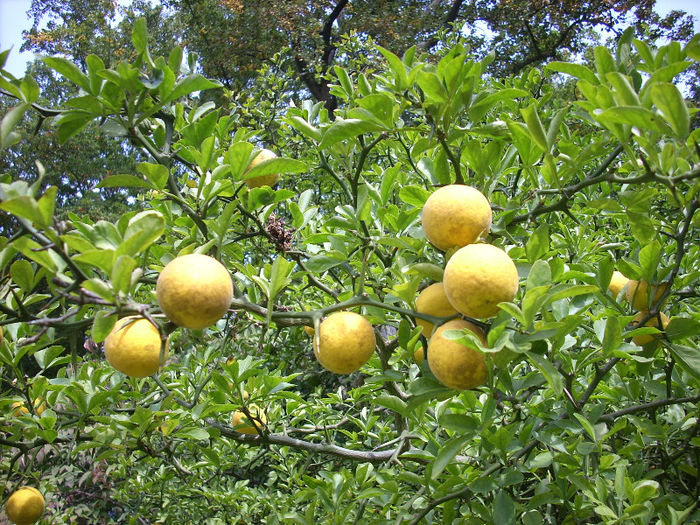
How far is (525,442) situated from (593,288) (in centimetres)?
44

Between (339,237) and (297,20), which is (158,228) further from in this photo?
(297,20)

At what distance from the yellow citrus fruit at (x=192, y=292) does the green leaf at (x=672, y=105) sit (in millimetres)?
710

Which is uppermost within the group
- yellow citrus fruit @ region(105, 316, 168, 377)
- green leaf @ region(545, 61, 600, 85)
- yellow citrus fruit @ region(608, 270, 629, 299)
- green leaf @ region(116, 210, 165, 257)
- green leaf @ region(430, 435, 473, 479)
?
green leaf @ region(545, 61, 600, 85)

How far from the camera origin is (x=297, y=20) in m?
6.35

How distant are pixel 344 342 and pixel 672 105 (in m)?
0.63

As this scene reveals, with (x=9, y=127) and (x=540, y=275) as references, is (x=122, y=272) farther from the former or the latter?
(x=540, y=275)

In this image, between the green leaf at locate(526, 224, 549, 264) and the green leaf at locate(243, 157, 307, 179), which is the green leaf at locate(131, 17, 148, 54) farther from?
the green leaf at locate(526, 224, 549, 264)

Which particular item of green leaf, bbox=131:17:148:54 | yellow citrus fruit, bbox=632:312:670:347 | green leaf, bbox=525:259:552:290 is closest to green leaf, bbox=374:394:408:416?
green leaf, bbox=525:259:552:290

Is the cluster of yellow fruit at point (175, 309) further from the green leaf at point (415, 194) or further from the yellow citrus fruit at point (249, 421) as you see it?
the yellow citrus fruit at point (249, 421)

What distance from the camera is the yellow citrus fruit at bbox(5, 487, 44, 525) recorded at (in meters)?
1.61

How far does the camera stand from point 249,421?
1422mm

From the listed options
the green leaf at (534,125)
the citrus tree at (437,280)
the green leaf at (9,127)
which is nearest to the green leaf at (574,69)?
the citrus tree at (437,280)

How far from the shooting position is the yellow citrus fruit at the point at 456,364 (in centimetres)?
80

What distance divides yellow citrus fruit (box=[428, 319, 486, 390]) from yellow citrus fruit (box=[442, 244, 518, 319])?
52 mm
